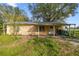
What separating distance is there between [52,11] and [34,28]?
66 centimetres

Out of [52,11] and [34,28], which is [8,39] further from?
[52,11]

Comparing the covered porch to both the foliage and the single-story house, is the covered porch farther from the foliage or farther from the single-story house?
the foliage

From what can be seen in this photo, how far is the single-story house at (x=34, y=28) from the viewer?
6629 mm

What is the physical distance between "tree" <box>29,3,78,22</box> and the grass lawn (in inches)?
21.9

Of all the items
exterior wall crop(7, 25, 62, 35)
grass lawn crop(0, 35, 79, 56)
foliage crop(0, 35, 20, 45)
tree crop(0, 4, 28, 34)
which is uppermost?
tree crop(0, 4, 28, 34)

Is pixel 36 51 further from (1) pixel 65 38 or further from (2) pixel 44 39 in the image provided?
(1) pixel 65 38

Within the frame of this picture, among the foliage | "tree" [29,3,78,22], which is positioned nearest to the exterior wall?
the foliage

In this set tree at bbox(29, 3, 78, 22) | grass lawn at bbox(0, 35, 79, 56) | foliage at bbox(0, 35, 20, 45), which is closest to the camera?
grass lawn at bbox(0, 35, 79, 56)

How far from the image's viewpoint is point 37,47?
21.5 feet

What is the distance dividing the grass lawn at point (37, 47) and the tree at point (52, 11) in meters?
0.56

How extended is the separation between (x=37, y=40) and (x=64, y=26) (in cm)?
77

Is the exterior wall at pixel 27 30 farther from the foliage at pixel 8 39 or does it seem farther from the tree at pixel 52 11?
the tree at pixel 52 11

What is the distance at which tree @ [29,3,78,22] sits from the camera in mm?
6670

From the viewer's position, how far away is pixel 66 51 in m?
6.44
